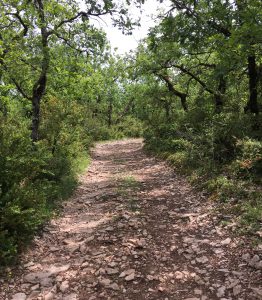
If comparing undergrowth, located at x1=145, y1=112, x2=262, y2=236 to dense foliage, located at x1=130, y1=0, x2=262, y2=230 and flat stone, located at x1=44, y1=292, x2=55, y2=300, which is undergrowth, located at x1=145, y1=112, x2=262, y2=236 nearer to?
dense foliage, located at x1=130, y1=0, x2=262, y2=230

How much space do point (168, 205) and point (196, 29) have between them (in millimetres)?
4714

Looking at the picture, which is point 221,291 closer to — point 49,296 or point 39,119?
point 49,296

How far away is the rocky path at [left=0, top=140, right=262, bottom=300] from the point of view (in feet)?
13.6

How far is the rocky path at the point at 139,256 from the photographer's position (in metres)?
4.15

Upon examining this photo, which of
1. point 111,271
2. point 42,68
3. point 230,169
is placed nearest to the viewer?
point 111,271

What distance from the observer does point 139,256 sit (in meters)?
4.97

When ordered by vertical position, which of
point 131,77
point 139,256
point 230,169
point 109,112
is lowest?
point 139,256

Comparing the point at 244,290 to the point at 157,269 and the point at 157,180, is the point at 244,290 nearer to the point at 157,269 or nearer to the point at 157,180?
the point at 157,269

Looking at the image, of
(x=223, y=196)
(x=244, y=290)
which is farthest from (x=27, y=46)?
(x=244, y=290)

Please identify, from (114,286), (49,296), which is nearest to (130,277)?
(114,286)

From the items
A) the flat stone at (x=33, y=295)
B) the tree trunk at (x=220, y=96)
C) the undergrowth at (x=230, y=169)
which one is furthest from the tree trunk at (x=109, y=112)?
the flat stone at (x=33, y=295)

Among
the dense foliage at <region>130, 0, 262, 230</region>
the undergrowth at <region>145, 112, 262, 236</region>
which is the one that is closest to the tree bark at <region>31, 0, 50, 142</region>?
the dense foliage at <region>130, 0, 262, 230</region>

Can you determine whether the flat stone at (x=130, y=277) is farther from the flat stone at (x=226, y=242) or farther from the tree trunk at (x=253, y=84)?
the tree trunk at (x=253, y=84)

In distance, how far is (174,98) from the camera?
2173cm
